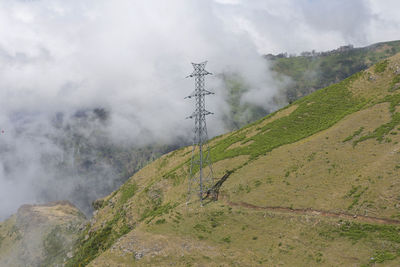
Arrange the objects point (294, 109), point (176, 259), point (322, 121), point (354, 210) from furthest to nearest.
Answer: point (294, 109) < point (322, 121) < point (176, 259) < point (354, 210)

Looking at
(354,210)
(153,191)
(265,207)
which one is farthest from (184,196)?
(354,210)

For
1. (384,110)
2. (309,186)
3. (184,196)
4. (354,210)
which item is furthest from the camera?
(184,196)

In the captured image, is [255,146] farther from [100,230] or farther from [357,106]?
[100,230]

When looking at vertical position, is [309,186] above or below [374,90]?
below

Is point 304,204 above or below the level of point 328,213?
above

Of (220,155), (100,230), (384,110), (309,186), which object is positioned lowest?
(100,230)

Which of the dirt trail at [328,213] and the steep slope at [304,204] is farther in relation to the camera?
the steep slope at [304,204]

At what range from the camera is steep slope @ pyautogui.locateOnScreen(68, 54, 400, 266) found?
132ft

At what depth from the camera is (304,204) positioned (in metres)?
48.3

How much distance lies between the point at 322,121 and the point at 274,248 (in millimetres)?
45257

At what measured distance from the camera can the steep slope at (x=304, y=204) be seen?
40.1 metres

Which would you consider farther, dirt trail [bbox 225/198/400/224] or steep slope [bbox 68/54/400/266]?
steep slope [bbox 68/54/400/266]

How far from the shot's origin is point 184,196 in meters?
72.2

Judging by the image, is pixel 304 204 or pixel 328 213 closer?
pixel 328 213
